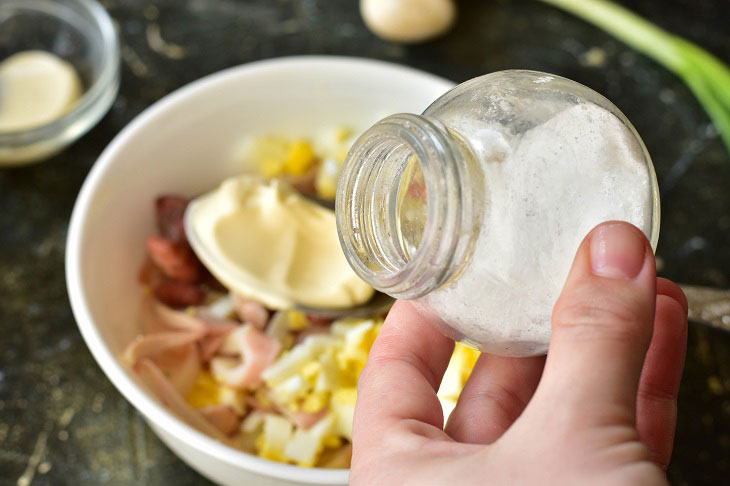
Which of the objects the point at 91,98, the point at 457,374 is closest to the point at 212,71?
the point at 91,98

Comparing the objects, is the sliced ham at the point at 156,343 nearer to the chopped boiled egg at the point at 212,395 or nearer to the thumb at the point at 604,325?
the chopped boiled egg at the point at 212,395

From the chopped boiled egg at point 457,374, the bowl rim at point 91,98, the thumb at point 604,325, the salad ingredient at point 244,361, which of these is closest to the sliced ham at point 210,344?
the salad ingredient at point 244,361

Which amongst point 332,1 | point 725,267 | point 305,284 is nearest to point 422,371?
point 305,284

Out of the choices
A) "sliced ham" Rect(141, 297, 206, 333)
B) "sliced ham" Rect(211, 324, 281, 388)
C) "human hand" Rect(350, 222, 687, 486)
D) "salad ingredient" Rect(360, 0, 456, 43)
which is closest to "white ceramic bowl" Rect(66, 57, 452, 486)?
"sliced ham" Rect(141, 297, 206, 333)

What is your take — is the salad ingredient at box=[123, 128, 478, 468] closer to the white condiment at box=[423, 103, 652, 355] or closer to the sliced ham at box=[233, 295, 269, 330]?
the sliced ham at box=[233, 295, 269, 330]

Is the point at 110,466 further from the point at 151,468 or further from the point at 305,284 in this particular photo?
the point at 305,284

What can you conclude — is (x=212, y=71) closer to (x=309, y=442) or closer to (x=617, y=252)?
(x=309, y=442)
